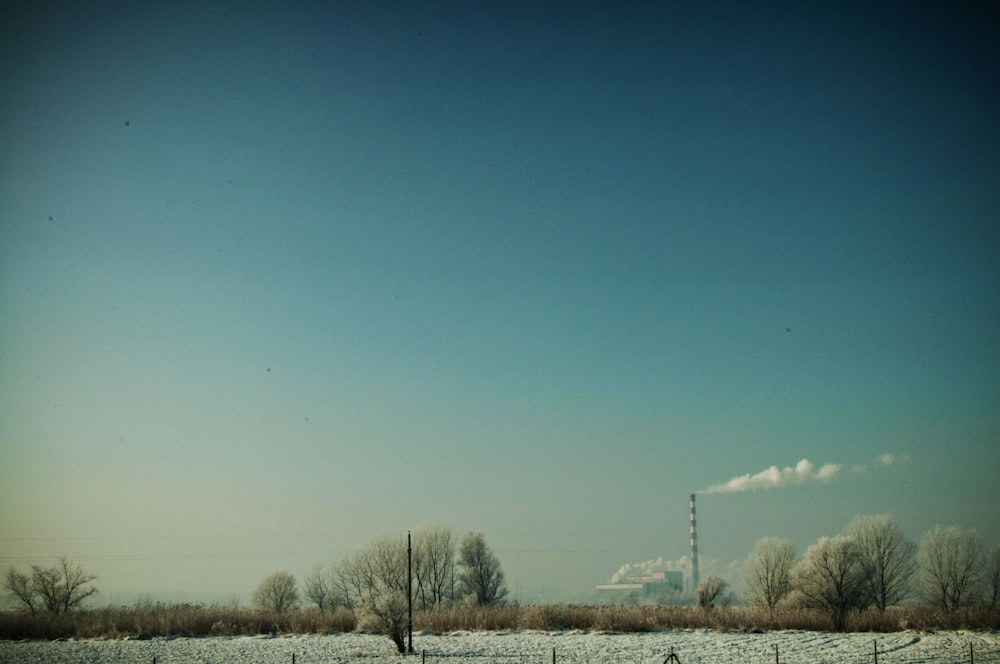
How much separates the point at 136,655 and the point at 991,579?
71.9 meters

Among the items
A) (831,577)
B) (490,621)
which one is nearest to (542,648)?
(490,621)

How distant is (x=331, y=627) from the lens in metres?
59.4

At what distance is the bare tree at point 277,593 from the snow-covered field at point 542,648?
2914cm

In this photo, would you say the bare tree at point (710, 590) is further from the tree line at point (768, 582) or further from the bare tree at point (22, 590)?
the bare tree at point (22, 590)

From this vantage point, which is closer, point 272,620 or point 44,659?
point 44,659

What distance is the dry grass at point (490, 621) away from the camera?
56.9m

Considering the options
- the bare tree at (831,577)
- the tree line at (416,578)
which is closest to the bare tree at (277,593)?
the tree line at (416,578)

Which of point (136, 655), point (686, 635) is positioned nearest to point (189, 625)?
point (136, 655)

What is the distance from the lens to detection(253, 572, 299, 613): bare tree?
8325 centimetres

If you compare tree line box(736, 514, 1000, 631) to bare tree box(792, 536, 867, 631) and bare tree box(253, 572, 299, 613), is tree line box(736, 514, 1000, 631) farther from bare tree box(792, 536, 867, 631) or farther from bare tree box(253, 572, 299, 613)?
bare tree box(253, 572, 299, 613)

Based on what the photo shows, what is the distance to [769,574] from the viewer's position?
7856cm

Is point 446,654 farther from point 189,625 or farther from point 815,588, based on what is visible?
point 815,588

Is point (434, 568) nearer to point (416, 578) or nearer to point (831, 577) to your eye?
point (416, 578)

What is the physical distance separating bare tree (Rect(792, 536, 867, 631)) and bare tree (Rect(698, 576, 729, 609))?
33.8 ft
